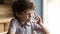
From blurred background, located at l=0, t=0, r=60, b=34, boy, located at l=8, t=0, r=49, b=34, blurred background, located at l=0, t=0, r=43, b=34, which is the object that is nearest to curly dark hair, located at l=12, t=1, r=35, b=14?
boy, located at l=8, t=0, r=49, b=34

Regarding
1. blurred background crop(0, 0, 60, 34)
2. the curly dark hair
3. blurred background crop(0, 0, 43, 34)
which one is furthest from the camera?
blurred background crop(0, 0, 60, 34)

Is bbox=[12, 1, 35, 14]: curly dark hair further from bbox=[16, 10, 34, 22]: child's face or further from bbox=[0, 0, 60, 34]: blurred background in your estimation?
bbox=[0, 0, 60, 34]: blurred background

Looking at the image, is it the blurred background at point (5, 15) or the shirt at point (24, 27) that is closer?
the shirt at point (24, 27)

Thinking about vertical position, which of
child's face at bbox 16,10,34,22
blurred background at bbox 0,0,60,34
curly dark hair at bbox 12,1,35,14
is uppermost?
curly dark hair at bbox 12,1,35,14

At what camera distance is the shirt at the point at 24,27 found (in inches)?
31.5

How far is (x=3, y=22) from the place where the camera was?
4.24ft

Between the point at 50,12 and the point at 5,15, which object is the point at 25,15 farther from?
the point at 50,12

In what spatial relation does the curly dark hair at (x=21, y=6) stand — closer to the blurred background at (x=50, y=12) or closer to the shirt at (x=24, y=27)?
the shirt at (x=24, y=27)

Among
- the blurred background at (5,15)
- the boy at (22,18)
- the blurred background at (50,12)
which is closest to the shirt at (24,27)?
the boy at (22,18)

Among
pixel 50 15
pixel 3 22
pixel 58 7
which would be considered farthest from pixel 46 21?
pixel 3 22

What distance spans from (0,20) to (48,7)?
651 millimetres

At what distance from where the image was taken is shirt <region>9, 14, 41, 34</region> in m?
0.80

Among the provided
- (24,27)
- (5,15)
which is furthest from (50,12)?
(24,27)

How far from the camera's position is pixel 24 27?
85 cm
